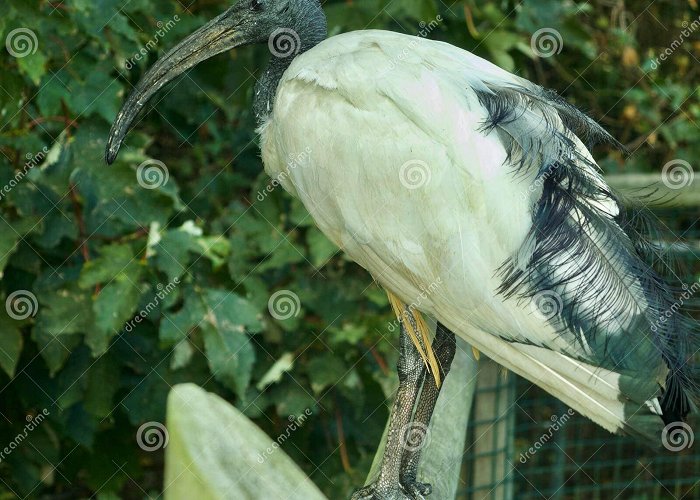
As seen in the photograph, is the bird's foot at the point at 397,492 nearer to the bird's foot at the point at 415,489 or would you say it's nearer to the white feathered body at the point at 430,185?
the bird's foot at the point at 415,489

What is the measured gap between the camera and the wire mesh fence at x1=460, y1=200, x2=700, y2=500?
3576mm

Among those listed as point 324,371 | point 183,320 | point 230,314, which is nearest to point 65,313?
point 183,320

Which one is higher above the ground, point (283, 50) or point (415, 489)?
point (283, 50)

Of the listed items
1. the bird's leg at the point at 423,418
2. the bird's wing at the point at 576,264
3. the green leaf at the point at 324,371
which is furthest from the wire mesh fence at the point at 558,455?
the bird's wing at the point at 576,264

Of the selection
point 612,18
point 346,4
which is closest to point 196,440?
point 346,4

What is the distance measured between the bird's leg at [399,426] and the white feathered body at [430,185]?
0.64 ft

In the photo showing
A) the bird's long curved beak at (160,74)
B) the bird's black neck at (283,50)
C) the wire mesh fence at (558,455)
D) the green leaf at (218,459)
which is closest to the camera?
the green leaf at (218,459)

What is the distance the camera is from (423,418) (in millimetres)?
2744

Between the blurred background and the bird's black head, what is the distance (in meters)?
0.34

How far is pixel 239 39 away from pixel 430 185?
816mm

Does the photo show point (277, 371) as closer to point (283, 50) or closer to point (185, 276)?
point (185, 276)

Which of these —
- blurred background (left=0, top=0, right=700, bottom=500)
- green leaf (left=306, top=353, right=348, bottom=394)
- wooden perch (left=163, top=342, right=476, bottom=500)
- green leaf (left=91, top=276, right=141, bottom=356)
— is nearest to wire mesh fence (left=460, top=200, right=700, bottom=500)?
blurred background (left=0, top=0, right=700, bottom=500)

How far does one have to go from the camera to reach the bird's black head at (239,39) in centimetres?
284

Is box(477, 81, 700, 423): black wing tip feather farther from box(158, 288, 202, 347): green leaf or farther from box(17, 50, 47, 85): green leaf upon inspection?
box(17, 50, 47, 85): green leaf
